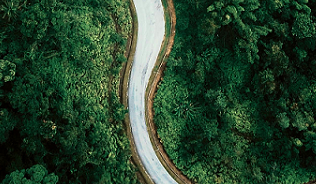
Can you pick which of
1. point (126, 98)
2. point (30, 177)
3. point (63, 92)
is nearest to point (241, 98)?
point (126, 98)

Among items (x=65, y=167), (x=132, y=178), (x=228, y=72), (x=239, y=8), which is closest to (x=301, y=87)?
(x=228, y=72)

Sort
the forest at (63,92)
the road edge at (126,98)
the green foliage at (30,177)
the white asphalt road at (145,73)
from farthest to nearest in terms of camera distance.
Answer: the white asphalt road at (145,73) → the road edge at (126,98) → the forest at (63,92) → the green foliage at (30,177)

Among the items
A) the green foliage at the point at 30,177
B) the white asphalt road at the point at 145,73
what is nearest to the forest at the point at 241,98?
the white asphalt road at the point at 145,73

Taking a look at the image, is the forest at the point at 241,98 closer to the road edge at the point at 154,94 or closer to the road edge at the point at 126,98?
the road edge at the point at 154,94

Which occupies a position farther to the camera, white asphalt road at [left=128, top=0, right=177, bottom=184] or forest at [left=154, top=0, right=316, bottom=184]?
white asphalt road at [left=128, top=0, right=177, bottom=184]

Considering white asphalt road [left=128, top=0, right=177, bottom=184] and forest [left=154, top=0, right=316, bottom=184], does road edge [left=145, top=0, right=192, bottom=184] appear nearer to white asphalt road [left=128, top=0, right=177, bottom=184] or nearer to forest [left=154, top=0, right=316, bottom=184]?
white asphalt road [left=128, top=0, right=177, bottom=184]

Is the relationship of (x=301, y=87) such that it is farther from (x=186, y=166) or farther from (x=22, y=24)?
(x=22, y=24)

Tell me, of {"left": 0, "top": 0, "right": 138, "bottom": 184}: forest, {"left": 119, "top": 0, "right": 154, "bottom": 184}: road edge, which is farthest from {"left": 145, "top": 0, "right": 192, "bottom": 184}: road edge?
{"left": 0, "top": 0, "right": 138, "bottom": 184}: forest
